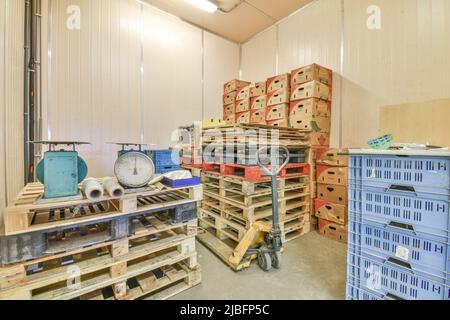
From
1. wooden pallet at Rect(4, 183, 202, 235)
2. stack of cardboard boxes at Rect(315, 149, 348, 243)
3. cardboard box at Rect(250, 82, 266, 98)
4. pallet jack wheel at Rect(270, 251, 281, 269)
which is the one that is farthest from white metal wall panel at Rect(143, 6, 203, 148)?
pallet jack wheel at Rect(270, 251, 281, 269)

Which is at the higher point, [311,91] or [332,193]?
[311,91]

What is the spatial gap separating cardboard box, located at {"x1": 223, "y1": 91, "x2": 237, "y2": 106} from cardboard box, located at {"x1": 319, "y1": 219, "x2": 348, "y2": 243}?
3731mm

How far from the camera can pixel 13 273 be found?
4.21 ft

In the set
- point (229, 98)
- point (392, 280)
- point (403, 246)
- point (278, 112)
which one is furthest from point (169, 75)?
point (392, 280)

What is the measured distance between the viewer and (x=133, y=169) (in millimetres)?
1768

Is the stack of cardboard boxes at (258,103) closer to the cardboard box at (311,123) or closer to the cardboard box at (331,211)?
the cardboard box at (311,123)

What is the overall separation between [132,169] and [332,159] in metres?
3.14

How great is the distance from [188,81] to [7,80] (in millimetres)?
3400

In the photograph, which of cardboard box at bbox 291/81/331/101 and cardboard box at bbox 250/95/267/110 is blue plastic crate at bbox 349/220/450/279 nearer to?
cardboard box at bbox 291/81/331/101

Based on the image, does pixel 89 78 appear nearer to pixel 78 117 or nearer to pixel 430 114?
pixel 78 117

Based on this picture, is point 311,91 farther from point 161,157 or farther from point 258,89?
point 161,157

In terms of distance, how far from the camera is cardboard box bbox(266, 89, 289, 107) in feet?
13.4

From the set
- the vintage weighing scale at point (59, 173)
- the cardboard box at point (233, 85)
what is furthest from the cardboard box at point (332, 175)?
the vintage weighing scale at point (59, 173)

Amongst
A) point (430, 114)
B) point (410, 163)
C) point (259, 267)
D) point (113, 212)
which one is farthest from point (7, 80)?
point (430, 114)
